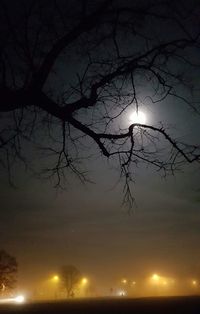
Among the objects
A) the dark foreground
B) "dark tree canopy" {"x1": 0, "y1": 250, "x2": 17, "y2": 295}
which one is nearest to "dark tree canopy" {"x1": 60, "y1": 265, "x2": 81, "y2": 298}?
"dark tree canopy" {"x1": 0, "y1": 250, "x2": 17, "y2": 295}

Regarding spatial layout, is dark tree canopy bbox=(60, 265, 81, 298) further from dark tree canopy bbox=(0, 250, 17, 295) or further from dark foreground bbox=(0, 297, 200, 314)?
dark foreground bbox=(0, 297, 200, 314)

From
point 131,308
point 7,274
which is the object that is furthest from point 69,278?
point 131,308

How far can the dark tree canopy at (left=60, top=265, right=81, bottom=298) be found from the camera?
404 ft

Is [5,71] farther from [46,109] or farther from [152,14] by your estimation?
[152,14]

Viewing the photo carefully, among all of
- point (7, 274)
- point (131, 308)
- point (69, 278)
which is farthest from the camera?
point (69, 278)

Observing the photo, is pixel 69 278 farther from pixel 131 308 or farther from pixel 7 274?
pixel 131 308

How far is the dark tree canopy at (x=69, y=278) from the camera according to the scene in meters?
123

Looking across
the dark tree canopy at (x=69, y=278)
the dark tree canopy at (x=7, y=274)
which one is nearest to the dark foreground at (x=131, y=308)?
the dark tree canopy at (x=7, y=274)

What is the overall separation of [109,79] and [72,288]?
120 metres

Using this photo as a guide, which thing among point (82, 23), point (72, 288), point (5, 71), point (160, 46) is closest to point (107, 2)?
point (82, 23)

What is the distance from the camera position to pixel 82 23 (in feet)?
32.0

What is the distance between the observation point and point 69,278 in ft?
415

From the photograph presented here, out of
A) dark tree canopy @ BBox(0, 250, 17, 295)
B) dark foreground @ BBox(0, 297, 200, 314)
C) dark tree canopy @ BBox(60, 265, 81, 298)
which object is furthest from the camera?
dark tree canopy @ BBox(60, 265, 81, 298)

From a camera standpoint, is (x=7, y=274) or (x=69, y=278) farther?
(x=69, y=278)
